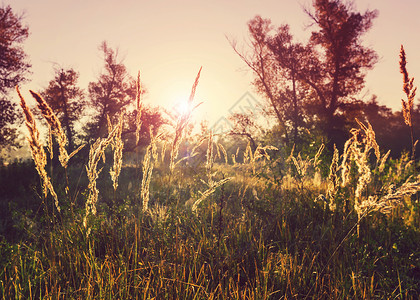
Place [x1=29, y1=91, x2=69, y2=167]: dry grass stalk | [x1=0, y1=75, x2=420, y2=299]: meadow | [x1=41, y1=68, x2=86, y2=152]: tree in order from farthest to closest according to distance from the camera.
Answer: [x1=41, y1=68, x2=86, y2=152]: tree, [x1=0, y1=75, x2=420, y2=299]: meadow, [x1=29, y1=91, x2=69, y2=167]: dry grass stalk

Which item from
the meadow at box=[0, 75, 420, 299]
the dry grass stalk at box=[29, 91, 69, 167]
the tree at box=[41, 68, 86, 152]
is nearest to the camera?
the dry grass stalk at box=[29, 91, 69, 167]

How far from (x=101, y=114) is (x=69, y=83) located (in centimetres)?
256

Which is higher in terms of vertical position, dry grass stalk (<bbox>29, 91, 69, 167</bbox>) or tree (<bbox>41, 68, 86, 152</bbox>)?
tree (<bbox>41, 68, 86, 152</bbox>)

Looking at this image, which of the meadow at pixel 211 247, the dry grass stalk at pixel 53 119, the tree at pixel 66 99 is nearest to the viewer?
the dry grass stalk at pixel 53 119

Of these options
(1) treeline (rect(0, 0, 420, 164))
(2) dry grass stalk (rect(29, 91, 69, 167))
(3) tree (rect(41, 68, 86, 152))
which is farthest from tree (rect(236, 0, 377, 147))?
(2) dry grass stalk (rect(29, 91, 69, 167))

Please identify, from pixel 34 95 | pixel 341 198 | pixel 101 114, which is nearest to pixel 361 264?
pixel 341 198

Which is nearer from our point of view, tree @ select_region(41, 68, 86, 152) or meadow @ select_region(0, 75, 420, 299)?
meadow @ select_region(0, 75, 420, 299)

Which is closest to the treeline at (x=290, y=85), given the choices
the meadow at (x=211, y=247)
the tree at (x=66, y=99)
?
the tree at (x=66, y=99)

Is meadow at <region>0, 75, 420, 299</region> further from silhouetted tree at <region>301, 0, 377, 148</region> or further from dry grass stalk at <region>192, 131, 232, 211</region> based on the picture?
silhouetted tree at <region>301, 0, 377, 148</region>

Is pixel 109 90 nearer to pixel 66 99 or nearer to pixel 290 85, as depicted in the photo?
pixel 66 99

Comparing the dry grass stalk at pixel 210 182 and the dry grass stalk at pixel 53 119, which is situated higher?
the dry grass stalk at pixel 53 119

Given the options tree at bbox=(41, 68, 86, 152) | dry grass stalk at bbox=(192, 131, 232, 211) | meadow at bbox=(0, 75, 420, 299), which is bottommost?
meadow at bbox=(0, 75, 420, 299)

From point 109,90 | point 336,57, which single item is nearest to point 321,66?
point 336,57

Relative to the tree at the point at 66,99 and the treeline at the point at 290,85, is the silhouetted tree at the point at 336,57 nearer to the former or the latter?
the treeline at the point at 290,85
